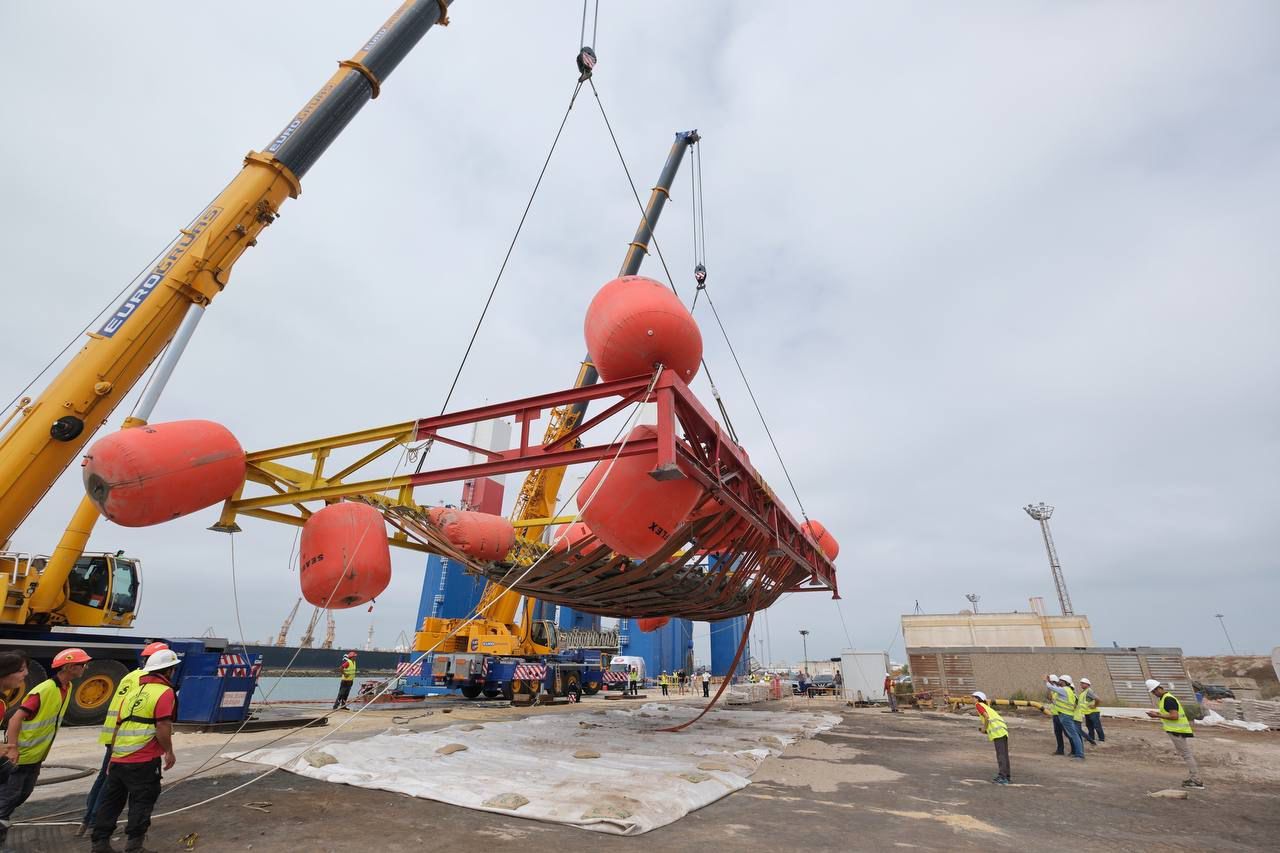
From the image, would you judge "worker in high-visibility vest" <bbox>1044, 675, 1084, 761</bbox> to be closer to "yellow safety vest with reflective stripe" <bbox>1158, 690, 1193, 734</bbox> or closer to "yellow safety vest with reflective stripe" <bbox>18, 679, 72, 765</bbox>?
"yellow safety vest with reflective stripe" <bbox>1158, 690, 1193, 734</bbox>

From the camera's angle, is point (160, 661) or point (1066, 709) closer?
point (160, 661)

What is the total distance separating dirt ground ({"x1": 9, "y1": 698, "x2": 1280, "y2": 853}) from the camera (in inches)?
211

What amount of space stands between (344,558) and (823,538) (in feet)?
38.7

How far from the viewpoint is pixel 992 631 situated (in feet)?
110

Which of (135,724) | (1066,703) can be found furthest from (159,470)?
(1066,703)

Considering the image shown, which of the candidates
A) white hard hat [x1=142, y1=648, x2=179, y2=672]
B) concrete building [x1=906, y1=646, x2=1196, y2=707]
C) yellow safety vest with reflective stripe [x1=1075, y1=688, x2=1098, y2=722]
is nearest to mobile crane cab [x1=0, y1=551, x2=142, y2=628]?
white hard hat [x1=142, y1=648, x2=179, y2=672]

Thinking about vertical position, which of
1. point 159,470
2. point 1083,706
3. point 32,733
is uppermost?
point 159,470

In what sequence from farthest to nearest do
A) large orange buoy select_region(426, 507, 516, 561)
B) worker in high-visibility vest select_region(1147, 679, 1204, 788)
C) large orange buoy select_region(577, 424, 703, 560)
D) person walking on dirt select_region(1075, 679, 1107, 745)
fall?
1. person walking on dirt select_region(1075, 679, 1107, 745)
2. large orange buoy select_region(426, 507, 516, 561)
3. worker in high-visibility vest select_region(1147, 679, 1204, 788)
4. large orange buoy select_region(577, 424, 703, 560)

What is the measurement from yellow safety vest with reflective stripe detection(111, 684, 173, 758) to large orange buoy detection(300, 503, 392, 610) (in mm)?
2024

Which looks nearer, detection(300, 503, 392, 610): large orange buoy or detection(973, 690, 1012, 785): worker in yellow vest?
detection(300, 503, 392, 610): large orange buoy

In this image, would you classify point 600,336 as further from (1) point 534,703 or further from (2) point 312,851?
(1) point 534,703

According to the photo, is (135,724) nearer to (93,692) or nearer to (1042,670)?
(93,692)

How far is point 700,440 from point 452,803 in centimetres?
518

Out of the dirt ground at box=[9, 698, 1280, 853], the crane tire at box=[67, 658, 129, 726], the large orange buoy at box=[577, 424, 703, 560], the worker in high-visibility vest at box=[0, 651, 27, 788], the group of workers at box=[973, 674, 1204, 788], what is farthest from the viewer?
the crane tire at box=[67, 658, 129, 726]
